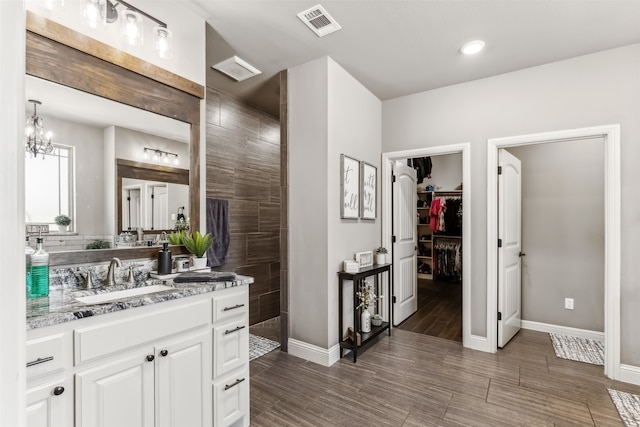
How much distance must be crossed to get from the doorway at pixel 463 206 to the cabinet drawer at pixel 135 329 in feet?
8.69

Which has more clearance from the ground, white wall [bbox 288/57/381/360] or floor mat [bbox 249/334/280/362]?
white wall [bbox 288/57/381/360]

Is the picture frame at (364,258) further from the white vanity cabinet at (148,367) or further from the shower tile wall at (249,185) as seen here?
the white vanity cabinet at (148,367)

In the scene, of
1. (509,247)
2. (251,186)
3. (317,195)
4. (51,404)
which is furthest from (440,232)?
(51,404)

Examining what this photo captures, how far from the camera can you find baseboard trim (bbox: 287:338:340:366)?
299 cm

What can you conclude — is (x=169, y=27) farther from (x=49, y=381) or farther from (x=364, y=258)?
(x=364, y=258)

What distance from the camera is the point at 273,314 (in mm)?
4297

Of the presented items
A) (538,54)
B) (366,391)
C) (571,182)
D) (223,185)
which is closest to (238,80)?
(223,185)

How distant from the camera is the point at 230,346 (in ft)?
6.37

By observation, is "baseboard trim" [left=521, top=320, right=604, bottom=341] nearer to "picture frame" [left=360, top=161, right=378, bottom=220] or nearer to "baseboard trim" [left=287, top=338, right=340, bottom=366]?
"picture frame" [left=360, top=161, right=378, bottom=220]

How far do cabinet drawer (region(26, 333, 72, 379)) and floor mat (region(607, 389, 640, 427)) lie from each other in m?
3.23

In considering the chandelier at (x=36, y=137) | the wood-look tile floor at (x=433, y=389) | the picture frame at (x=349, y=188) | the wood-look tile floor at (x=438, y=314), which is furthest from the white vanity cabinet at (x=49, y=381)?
the wood-look tile floor at (x=438, y=314)

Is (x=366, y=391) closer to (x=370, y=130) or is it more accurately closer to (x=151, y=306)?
(x=151, y=306)

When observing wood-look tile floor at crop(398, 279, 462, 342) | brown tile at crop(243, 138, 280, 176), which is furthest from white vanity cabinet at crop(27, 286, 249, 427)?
wood-look tile floor at crop(398, 279, 462, 342)

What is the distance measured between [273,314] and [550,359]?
3059mm
